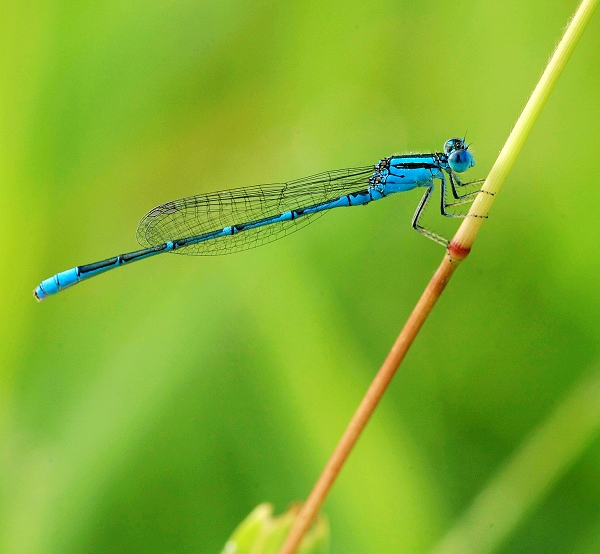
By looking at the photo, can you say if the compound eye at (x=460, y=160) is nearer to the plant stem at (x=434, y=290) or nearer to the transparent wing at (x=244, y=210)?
the transparent wing at (x=244, y=210)

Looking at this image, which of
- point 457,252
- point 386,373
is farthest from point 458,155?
point 386,373

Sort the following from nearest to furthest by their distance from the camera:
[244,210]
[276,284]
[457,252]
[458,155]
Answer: [457,252] → [458,155] → [276,284] → [244,210]

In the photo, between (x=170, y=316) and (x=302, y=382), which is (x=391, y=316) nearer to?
(x=302, y=382)

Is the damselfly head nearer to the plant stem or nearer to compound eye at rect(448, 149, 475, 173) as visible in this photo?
compound eye at rect(448, 149, 475, 173)

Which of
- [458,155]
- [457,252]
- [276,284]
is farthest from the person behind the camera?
[276,284]

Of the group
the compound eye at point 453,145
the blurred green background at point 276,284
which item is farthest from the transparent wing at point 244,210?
the compound eye at point 453,145

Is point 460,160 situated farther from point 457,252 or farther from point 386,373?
point 386,373

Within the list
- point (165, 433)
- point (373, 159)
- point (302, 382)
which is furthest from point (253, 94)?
point (165, 433)

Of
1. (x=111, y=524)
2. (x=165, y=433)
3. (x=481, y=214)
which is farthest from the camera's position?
(x=165, y=433)
